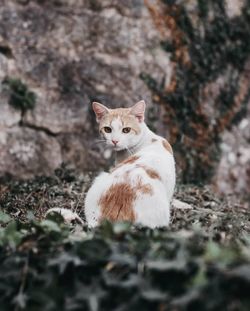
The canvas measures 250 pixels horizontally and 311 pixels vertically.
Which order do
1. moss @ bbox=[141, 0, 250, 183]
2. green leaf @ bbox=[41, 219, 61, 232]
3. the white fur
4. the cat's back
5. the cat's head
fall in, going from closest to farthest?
green leaf @ bbox=[41, 219, 61, 232]
the white fur
the cat's back
the cat's head
moss @ bbox=[141, 0, 250, 183]

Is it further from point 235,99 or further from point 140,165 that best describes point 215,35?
point 140,165

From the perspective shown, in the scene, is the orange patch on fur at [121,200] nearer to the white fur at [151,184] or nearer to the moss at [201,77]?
the white fur at [151,184]

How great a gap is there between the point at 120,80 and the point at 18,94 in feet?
4.10

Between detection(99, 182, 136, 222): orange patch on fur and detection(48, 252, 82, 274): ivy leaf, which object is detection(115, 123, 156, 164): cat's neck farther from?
detection(48, 252, 82, 274): ivy leaf

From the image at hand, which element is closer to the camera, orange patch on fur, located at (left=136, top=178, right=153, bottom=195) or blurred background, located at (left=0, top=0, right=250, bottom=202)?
orange patch on fur, located at (left=136, top=178, right=153, bottom=195)

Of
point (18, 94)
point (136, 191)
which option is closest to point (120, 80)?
point (18, 94)

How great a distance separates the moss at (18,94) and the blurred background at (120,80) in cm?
1

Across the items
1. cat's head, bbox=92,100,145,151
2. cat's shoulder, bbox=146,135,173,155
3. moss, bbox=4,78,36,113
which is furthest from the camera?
moss, bbox=4,78,36,113

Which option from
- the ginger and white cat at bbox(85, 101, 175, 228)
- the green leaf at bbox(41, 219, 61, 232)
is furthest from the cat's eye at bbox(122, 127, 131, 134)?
the green leaf at bbox(41, 219, 61, 232)

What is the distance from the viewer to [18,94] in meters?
7.50

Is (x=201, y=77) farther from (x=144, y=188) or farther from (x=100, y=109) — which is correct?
(x=144, y=188)

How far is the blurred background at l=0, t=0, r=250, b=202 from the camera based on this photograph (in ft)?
24.8

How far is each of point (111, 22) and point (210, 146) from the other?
2.03m

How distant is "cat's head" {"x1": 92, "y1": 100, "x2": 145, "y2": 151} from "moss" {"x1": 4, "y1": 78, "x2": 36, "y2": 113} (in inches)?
78.1
